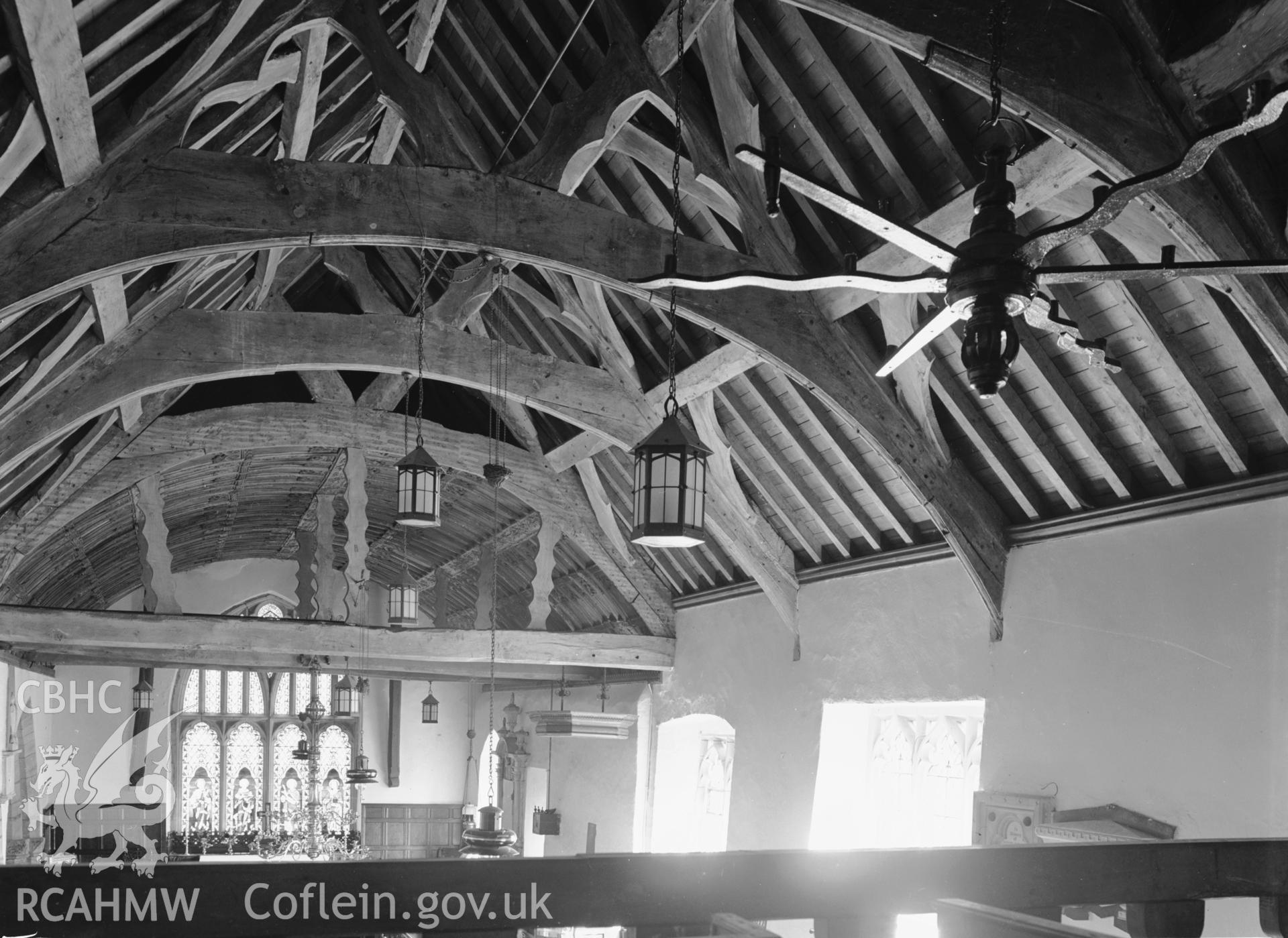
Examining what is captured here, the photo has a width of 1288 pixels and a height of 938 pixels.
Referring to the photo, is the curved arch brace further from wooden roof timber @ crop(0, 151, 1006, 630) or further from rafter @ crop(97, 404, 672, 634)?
rafter @ crop(97, 404, 672, 634)

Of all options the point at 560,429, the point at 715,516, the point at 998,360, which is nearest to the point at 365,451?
the point at 560,429

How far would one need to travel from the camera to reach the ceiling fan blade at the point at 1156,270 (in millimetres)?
2662

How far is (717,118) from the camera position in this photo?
5.54 meters

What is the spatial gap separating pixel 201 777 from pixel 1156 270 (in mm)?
15936

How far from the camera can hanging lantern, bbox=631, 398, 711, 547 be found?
15.0ft

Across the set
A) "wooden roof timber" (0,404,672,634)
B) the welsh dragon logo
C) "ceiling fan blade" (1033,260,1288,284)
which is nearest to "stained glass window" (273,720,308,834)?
the welsh dragon logo

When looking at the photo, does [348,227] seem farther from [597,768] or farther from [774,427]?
[597,768]

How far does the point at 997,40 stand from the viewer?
3.21 m

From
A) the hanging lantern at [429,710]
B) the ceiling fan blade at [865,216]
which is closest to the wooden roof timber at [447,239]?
the ceiling fan blade at [865,216]

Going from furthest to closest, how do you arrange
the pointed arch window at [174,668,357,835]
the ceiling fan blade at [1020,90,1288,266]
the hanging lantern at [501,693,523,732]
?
1. the pointed arch window at [174,668,357,835]
2. the hanging lantern at [501,693,523,732]
3. the ceiling fan blade at [1020,90,1288,266]

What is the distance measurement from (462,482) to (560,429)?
141 centimetres

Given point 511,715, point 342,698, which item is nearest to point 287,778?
point 342,698

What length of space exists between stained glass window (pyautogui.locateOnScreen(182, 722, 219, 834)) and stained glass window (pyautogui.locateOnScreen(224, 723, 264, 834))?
0.53 ft

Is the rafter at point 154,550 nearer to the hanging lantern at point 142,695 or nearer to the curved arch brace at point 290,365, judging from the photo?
the curved arch brace at point 290,365
